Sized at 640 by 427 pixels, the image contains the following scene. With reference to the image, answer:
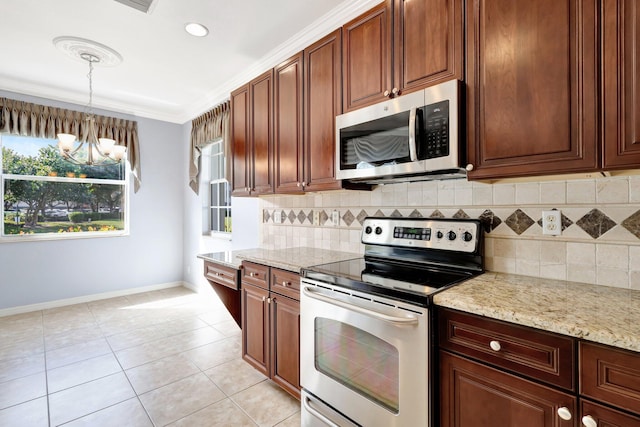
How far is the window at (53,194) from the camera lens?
3756 mm

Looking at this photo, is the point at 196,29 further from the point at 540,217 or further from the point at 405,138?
the point at 540,217

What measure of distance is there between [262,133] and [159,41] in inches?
49.0

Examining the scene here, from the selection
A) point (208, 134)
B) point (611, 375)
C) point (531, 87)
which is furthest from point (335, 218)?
point (208, 134)

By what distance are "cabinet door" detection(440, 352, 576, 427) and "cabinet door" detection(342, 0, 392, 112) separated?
4.63 ft

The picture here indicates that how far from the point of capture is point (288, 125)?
2.39 m

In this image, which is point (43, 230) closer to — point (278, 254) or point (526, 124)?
point (278, 254)

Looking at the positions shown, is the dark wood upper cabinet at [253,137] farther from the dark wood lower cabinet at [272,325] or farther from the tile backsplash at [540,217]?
the tile backsplash at [540,217]

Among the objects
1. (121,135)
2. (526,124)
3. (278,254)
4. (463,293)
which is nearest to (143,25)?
(278,254)

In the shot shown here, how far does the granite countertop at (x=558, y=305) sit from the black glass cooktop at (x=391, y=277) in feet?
0.25

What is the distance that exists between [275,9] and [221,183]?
2.65m

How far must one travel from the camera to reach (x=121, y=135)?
440 centimetres

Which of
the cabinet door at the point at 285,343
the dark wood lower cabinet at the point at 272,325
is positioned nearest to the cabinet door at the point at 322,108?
the dark wood lower cabinet at the point at 272,325

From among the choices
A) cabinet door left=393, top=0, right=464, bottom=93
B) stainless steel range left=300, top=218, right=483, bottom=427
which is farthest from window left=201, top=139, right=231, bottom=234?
cabinet door left=393, top=0, right=464, bottom=93

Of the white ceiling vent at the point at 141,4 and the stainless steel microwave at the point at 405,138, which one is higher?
the white ceiling vent at the point at 141,4
